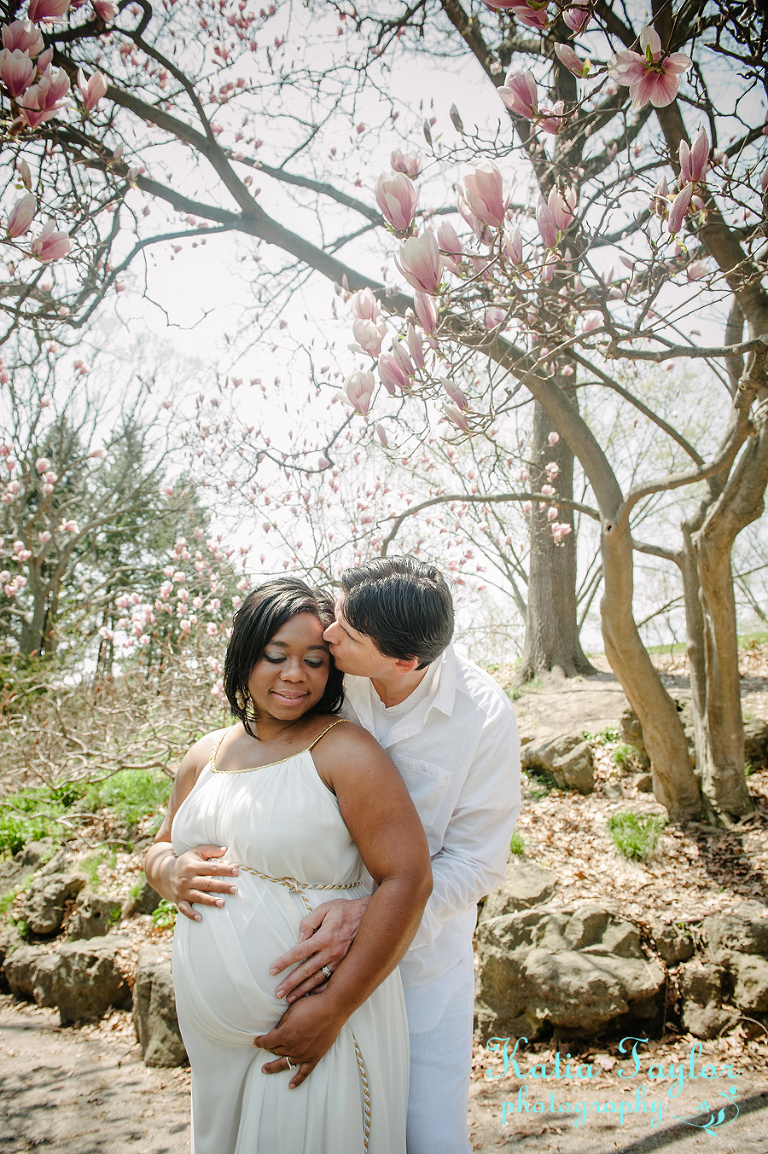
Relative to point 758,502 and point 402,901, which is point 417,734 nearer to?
point 402,901

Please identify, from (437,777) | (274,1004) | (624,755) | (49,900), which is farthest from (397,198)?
(49,900)

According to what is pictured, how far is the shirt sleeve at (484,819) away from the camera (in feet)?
5.70

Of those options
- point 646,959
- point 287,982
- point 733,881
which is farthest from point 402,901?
point 733,881

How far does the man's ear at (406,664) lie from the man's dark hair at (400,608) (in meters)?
0.01

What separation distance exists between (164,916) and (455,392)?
434 cm

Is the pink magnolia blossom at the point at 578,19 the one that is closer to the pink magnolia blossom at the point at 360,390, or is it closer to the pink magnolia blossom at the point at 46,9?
the pink magnolia blossom at the point at 360,390

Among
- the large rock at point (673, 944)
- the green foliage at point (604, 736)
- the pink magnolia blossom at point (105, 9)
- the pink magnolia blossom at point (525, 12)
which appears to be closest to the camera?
the pink magnolia blossom at point (525, 12)

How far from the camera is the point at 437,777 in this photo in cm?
180

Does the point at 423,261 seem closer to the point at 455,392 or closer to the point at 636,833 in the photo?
the point at 455,392

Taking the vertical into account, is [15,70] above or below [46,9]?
below

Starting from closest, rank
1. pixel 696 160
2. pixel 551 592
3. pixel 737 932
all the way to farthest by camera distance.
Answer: pixel 696 160
pixel 737 932
pixel 551 592

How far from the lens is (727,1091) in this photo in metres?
2.75

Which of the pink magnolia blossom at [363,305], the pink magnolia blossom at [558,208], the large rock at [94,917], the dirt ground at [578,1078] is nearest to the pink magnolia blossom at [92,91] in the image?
the pink magnolia blossom at [363,305]

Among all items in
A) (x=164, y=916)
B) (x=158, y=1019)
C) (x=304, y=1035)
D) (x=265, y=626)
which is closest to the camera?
(x=304, y=1035)
